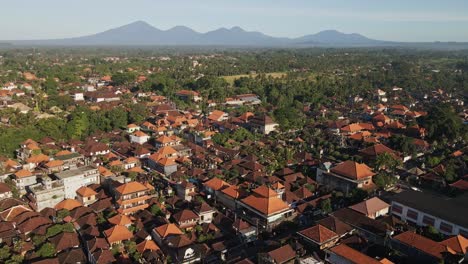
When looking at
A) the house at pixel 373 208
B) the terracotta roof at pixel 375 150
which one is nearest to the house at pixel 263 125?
the terracotta roof at pixel 375 150

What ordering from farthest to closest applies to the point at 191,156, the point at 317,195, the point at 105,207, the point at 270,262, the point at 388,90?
the point at 388,90
the point at 191,156
the point at 317,195
the point at 105,207
the point at 270,262

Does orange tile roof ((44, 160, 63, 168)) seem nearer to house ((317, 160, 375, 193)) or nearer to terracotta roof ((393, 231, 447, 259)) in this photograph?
house ((317, 160, 375, 193))

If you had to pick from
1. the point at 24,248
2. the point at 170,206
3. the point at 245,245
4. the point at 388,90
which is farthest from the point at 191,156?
the point at 388,90

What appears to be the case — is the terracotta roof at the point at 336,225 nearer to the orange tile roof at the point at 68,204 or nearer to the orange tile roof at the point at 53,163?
the orange tile roof at the point at 68,204

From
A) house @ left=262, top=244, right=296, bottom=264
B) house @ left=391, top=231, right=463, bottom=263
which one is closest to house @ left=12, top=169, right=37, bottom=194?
house @ left=262, top=244, right=296, bottom=264

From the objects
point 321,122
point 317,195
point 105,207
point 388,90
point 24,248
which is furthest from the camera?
point 388,90

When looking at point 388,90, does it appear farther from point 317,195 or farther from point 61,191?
point 61,191
